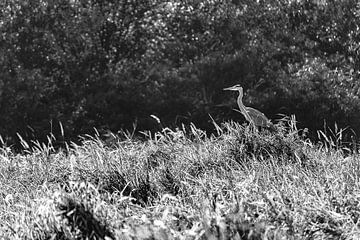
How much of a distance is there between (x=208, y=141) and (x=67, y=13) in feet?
40.5

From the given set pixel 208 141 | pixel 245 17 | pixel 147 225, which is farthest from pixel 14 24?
pixel 147 225

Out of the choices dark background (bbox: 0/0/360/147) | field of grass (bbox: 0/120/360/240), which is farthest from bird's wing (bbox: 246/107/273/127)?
dark background (bbox: 0/0/360/147)

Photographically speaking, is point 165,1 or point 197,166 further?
point 165,1

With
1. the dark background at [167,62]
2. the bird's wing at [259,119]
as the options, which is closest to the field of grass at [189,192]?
the bird's wing at [259,119]

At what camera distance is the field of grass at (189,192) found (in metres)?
5.50

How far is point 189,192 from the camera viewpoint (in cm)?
733

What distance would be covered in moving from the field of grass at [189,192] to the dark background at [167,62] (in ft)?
34.0

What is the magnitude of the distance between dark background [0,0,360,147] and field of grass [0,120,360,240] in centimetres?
1038

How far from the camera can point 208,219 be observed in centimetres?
523

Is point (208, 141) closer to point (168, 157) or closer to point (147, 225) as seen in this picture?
point (168, 157)

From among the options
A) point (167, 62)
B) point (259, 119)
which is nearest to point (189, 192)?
point (259, 119)

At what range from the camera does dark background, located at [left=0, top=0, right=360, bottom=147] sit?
2081 cm

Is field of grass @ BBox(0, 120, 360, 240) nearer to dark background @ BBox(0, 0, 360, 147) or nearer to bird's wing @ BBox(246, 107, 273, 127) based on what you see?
bird's wing @ BBox(246, 107, 273, 127)

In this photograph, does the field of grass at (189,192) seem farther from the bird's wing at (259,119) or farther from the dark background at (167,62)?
the dark background at (167,62)
